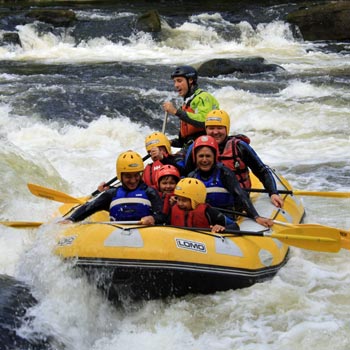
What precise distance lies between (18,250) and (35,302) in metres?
1.34

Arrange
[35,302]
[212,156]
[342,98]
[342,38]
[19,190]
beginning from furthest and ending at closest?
[342,38] → [342,98] → [19,190] → [212,156] → [35,302]

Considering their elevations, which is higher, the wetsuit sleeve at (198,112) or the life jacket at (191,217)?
the wetsuit sleeve at (198,112)

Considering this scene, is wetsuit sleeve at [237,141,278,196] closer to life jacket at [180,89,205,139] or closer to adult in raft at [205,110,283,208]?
adult in raft at [205,110,283,208]

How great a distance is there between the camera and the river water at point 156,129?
171 inches

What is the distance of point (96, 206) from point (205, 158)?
0.98 meters

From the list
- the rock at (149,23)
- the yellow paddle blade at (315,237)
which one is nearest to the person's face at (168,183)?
the yellow paddle blade at (315,237)

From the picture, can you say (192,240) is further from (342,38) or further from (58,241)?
(342,38)

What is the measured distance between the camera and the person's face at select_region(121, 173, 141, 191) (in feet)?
16.2

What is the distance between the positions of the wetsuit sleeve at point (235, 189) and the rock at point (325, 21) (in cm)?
1508

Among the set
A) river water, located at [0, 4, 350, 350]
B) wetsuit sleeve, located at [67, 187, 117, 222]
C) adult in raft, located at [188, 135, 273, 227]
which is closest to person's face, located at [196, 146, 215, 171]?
adult in raft, located at [188, 135, 273, 227]

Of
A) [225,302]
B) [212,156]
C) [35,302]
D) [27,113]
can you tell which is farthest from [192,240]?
[27,113]

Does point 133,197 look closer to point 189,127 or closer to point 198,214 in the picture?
point 198,214

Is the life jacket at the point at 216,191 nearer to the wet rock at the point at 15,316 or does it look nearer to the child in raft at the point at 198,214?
the child in raft at the point at 198,214

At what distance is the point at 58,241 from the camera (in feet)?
15.5
